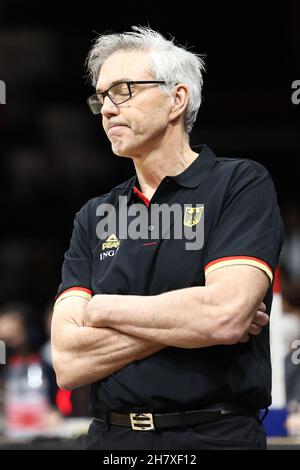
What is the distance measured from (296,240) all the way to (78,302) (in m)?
5.81

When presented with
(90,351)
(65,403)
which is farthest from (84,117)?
(90,351)

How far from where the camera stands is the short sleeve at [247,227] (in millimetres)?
2139

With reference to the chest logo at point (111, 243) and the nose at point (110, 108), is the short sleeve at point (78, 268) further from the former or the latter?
the nose at point (110, 108)

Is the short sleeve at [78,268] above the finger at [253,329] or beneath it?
above

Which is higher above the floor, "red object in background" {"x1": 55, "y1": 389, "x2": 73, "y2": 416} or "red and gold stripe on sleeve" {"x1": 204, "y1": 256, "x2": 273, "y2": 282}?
"red and gold stripe on sleeve" {"x1": 204, "y1": 256, "x2": 273, "y2": 282}

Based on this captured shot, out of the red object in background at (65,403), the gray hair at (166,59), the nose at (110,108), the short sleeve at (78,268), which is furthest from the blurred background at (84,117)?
the nose at (110,108)

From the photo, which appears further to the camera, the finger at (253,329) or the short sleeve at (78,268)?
the short sleeve at (78,268)

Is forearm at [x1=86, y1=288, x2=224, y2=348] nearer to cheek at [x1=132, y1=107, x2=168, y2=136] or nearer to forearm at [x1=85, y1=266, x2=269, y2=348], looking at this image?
forearm at [x1=85, y1=266, x2=269, y2=348]

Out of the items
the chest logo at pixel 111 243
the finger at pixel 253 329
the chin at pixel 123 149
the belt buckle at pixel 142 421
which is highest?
the chin at pixel 123 149

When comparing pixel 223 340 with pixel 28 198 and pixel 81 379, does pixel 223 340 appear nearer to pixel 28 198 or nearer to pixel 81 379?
pixel 81 379

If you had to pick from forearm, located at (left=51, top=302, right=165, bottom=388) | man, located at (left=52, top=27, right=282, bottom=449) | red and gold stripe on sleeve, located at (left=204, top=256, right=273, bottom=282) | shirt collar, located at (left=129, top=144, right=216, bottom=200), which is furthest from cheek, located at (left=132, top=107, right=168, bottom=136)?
forearm, located at (left=51, top=302, right=165, bottom=388)

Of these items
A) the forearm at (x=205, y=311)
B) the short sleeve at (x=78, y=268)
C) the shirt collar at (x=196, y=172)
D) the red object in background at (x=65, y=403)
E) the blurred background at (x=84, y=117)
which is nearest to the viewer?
the forearm at (x=205, y=311)

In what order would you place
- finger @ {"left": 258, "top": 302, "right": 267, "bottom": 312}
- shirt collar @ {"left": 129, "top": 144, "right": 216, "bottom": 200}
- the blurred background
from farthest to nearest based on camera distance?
the blurred background → shirt collar @ {"left": 129, "top": 144, "right": 216, "bottom": 200} → finger @ {"left": 258, "top": 302, "right": 267, "bottom": 312}

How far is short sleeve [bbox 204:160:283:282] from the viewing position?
214 centimetres
